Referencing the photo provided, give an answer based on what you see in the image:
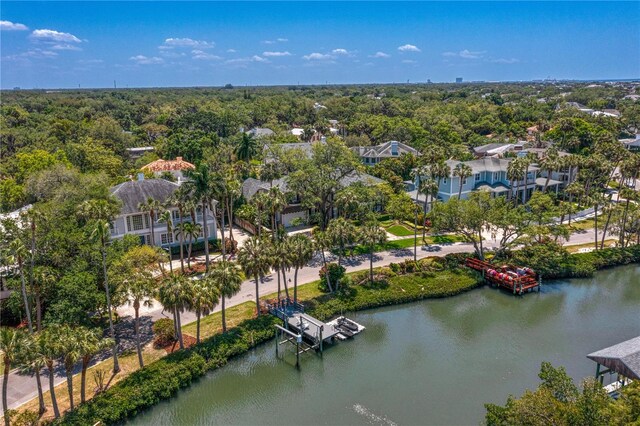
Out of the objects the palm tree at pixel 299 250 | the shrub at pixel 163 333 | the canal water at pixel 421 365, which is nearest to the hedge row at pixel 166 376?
the canal water at pixel 421 365

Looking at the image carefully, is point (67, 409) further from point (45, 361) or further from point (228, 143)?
point (228, 143)

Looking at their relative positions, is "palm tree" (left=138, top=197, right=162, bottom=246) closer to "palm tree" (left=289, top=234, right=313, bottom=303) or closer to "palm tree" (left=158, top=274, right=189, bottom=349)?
"palm tree" (left=289, top=234, right=313, bottom=303)

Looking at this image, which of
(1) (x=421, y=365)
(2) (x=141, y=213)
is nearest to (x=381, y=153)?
(2) (x=141, y=213)

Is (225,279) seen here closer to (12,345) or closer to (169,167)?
(12,345)

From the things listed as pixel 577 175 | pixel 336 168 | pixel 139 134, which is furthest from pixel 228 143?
pixel 577 175

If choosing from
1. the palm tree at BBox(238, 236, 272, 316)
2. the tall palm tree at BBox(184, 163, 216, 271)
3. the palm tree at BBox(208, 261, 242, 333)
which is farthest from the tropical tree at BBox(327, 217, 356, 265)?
the palm tree at BBox(208, 261, 242, 333)

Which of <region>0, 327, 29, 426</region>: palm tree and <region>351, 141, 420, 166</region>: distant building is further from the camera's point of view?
<region>351, 141, 420, 166</region>: distant building

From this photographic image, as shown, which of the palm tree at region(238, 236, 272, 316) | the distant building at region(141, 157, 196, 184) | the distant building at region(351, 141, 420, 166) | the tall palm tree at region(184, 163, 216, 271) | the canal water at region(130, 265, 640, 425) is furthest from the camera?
the distant building at region(351, 141, 420, 166)
